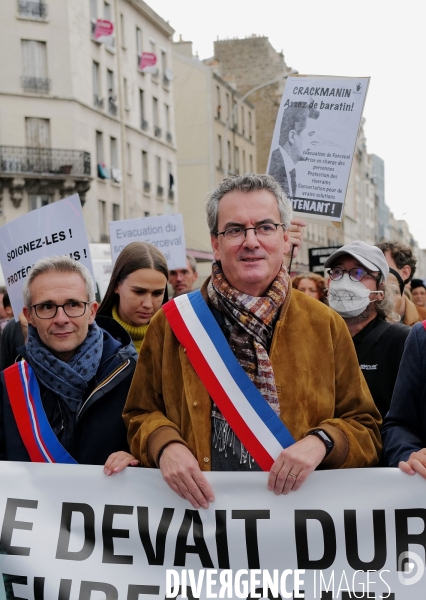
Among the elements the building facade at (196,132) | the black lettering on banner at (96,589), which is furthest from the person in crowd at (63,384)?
the building facade at (196,132)

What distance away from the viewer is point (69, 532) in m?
3.38

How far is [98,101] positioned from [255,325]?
1475 inches

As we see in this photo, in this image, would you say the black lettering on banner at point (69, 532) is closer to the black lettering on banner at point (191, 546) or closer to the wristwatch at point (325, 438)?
the black lettering on banner at point (191, 546)

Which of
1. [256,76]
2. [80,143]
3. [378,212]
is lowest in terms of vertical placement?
[378,212]

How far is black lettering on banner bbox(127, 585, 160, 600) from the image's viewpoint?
3.21 m

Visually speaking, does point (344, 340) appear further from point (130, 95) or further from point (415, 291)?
point (130, 95)

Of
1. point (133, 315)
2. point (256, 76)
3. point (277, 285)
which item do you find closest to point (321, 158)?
point (133, 315)

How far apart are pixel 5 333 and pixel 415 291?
5718mm

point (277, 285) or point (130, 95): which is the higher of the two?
point (130, 95)

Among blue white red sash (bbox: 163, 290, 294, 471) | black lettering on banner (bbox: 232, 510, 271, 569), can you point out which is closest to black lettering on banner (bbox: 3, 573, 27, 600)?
black lettering on banner (bbox: 232, 510, 271, 569)

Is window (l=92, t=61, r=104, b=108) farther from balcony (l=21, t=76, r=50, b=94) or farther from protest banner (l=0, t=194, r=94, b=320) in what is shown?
protest banner (l=0, t=194, r=94, b=320)

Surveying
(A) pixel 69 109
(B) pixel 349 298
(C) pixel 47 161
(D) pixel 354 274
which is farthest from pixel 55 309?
(A) pixel 69 109

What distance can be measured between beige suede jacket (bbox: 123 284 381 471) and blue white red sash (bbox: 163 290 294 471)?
0.15 ft

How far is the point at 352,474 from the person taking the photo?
321cm
